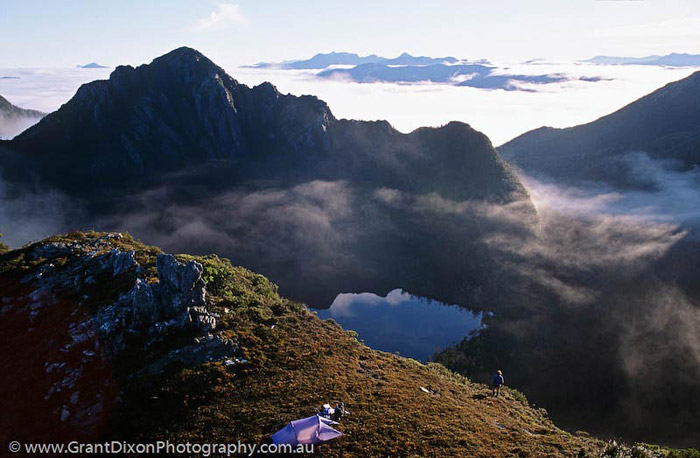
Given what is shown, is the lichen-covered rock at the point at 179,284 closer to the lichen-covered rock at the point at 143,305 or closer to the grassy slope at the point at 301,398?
the lichen-covered rock at the point at 143,305

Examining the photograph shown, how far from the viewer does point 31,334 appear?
38281 millimetres

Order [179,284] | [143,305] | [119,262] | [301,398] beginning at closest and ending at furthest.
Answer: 1. [301,398]
2. [143,305]
3. [179,284]
4. [119,262]

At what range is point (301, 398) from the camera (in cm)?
3397

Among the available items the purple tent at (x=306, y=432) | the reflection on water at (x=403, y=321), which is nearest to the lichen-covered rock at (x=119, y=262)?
the purple tent at (x=306, y=432)

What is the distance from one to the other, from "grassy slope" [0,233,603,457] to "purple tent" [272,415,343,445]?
3.13ft

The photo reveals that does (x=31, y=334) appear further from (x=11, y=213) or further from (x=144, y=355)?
(x=11, y=213)

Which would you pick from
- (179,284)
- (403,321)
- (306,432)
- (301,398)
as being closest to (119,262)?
(179,284)

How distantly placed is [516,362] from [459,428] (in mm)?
88552

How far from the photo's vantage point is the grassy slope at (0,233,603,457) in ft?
98.1

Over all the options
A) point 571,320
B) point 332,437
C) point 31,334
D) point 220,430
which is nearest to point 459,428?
point 332,437

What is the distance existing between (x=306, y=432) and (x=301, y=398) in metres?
5.86

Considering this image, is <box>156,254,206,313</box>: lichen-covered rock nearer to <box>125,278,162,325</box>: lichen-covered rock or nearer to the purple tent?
<box>125,278,162,325</box>: lichen-covered rock

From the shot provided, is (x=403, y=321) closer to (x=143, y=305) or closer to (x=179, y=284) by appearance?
(x=179, y=284)

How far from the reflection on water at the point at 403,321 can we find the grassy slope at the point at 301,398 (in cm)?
8156
